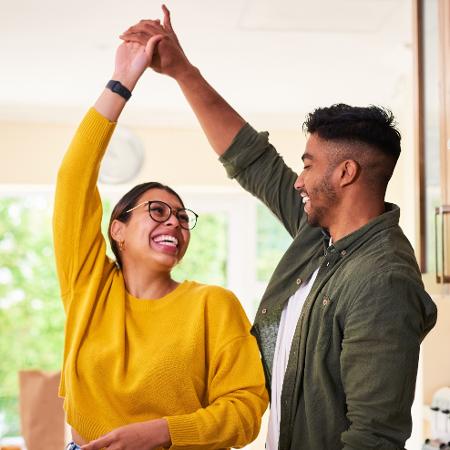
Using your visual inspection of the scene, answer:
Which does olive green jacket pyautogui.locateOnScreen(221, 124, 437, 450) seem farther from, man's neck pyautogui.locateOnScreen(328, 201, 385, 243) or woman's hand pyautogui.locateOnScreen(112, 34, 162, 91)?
woman's hand pyautogui.locateOnScreen(112, 34, 162, 91)

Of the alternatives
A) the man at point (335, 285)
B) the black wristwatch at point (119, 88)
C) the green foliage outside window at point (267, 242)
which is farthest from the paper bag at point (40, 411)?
the green foliage outside window at point (267, 242)

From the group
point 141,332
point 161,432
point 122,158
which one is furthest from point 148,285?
point 122,158

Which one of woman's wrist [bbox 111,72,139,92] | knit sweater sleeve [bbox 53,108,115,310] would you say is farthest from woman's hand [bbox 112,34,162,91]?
knit sweater sleeve [bbox 53,108,115,310]

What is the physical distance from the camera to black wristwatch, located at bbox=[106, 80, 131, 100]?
1.74 m

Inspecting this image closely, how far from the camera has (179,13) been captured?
362 cm

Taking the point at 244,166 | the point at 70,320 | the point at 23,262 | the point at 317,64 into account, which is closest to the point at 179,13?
the point at 317,64

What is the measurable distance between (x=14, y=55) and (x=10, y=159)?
1652 mm

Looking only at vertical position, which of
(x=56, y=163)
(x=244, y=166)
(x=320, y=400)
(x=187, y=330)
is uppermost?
(x=56, y=163)

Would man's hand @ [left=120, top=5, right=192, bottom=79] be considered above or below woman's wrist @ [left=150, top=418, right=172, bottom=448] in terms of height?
above

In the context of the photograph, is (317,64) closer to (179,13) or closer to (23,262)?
(179,13)

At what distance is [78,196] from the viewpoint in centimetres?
170

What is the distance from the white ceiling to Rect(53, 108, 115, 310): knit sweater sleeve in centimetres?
191

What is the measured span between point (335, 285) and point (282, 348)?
0.79 ft

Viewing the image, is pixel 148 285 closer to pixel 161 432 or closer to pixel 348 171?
pixel 161 432
